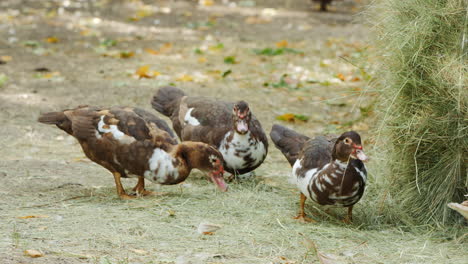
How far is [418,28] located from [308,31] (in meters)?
7.10

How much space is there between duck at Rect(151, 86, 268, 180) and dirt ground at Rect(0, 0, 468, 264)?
184 millimetres

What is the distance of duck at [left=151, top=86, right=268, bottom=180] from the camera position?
494cm

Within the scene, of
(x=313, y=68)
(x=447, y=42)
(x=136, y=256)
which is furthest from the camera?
(x=313, y=68)

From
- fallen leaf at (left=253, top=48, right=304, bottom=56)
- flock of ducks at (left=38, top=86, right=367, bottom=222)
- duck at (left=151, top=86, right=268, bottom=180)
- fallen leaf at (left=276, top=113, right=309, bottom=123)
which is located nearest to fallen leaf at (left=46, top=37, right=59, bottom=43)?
fallen leaf at (left=253, top=48, right=304, bottom=56)

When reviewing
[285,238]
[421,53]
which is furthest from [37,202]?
[421,53]

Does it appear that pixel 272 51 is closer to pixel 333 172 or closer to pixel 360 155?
pixel 333 172

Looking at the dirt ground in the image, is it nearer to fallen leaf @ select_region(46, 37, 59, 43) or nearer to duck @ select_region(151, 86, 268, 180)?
fallen leaf @ select_region(46, 37, 59, 43)

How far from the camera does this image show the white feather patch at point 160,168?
4.46 meters

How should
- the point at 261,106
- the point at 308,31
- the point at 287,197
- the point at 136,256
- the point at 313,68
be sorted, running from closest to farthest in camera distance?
the point at 136,256
the point at 287,197
the point at 261,106
the point at 313,68
the point at 308,31

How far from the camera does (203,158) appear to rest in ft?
15.0

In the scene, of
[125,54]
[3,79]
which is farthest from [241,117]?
[125,54]

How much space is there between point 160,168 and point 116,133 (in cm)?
35

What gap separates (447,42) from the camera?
13.7ft

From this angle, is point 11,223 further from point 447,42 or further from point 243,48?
point 243,48
